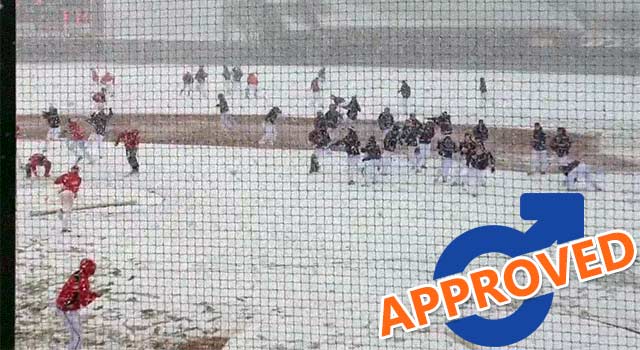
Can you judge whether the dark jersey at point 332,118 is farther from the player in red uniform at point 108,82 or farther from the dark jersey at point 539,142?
the player in red uniform at point 108,82

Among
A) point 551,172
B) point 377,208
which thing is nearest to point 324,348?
point 377,208

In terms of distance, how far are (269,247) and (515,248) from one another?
2092 mm

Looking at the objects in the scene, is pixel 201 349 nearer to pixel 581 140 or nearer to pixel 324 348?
pixel 324 348

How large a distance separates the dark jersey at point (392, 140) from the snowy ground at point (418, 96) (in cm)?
208

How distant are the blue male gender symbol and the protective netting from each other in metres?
0.10

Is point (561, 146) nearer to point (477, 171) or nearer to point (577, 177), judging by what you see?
point (577, 177)

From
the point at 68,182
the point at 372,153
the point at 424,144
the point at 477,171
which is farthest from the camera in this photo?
the point at 424,144

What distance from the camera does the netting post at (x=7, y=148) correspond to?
264 cm

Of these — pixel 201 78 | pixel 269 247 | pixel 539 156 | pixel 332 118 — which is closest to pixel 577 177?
pixel 539 156

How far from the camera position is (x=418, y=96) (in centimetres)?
1377

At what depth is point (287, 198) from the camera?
8.14 meters

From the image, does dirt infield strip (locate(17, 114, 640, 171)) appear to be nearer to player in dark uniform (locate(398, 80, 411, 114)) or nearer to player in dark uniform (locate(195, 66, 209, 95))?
player in dark uniform (locate(398, 80, 411, 114))

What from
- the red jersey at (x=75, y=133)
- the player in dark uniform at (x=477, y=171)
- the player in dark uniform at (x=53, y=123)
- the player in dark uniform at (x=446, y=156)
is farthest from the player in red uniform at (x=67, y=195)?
the player in dark uniform at (x=477, y=171)

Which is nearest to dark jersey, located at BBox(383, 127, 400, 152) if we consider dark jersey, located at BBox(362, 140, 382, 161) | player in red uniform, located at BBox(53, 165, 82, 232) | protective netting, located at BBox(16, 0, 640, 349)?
protective netting, located at BBox(16, 0, 640, 349)
